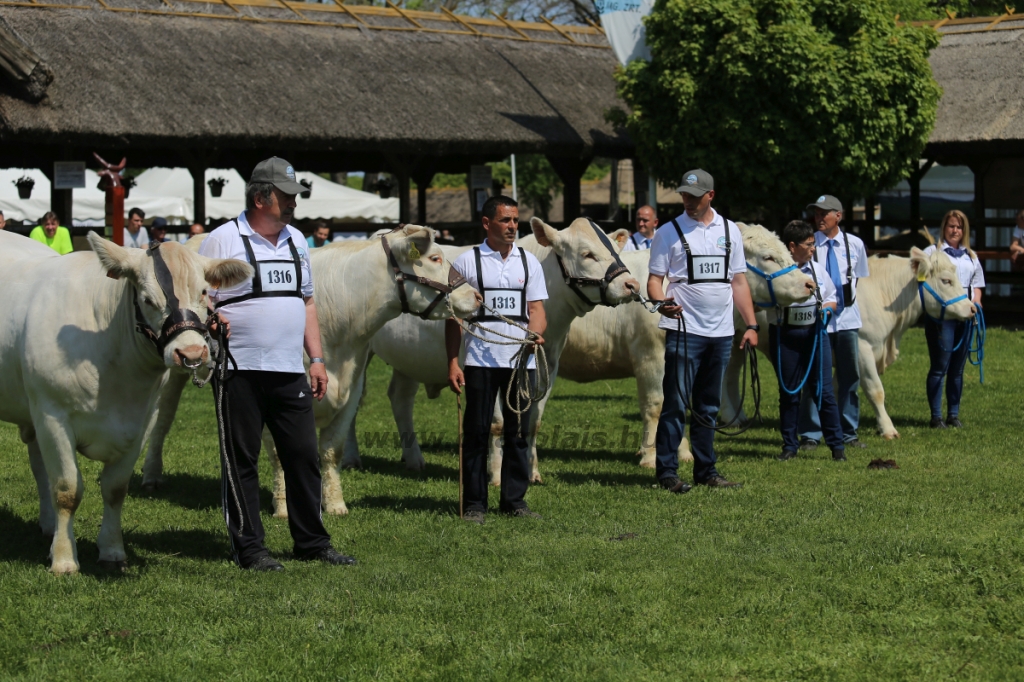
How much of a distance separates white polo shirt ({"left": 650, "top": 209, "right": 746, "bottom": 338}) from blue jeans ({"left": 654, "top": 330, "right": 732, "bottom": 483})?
9 cm

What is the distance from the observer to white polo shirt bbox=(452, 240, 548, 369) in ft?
25.5

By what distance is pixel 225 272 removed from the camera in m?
5.94

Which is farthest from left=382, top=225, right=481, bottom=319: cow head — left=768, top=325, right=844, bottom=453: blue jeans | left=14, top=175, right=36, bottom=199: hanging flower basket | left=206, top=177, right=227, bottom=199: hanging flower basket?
left=206, top=177, right=227, bottom=199: hanging flower basket

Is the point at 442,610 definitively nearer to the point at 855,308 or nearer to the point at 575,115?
the point at 855,308

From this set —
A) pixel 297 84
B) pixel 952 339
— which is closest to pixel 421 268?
pixel 952 339

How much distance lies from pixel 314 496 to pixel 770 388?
9250 millimetres

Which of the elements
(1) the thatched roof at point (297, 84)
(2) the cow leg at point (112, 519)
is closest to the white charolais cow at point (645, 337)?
(2) the cow leg at point (112, 519)

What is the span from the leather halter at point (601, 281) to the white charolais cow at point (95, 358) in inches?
126

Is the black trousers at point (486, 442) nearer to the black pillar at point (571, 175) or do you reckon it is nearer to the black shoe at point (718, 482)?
the black shoe at point (718, 482)

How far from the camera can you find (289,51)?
870 inches

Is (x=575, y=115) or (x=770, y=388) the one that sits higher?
(x=575, y=115)

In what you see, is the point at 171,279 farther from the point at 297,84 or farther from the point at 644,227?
the point at 297,84

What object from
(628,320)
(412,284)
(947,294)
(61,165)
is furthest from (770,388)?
(61,165)

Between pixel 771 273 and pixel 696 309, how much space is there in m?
2.00
